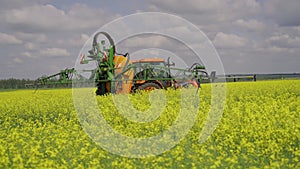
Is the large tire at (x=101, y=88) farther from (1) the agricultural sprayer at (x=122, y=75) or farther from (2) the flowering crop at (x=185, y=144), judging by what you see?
(2) the flowering crop at (x=185, y=144)

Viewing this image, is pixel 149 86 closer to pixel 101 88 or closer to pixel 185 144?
pixel 101 88

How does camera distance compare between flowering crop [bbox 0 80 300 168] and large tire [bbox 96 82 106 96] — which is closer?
flowering crop [bbox 0 80 300 168]

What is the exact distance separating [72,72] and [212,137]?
6.87 m

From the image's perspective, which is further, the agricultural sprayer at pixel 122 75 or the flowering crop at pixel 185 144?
the agricultural sprayer at pixel 122 75

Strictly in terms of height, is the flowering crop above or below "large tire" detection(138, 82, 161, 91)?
below

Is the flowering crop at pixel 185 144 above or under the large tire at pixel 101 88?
under

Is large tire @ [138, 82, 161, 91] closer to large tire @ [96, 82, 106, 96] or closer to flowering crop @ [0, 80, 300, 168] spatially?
large tire @ [96, 82, 106, 96]

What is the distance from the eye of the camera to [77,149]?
7.48 m

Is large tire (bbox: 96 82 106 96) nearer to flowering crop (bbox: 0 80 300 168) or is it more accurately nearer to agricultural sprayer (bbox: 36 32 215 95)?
agricultural sprayer (bbox: 36 32 215 95)

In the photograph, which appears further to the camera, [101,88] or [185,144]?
[101,88]

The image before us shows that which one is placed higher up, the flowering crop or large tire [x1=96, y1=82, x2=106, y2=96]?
large tire [x1=96, y1=82, x2=106, y2=96]

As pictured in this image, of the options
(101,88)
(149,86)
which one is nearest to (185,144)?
(149,86)

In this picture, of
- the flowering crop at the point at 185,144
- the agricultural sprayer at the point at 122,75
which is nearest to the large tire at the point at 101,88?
the agricultural sprayer at the point at 122,75

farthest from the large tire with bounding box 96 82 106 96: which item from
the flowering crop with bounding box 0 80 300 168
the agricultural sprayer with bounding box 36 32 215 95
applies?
the flowering crop with bounding box 0 80 300 168
